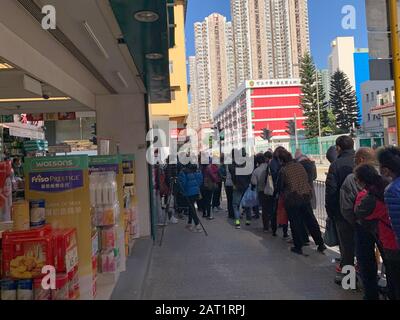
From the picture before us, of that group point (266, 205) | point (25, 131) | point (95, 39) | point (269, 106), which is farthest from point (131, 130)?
point (269, 106)

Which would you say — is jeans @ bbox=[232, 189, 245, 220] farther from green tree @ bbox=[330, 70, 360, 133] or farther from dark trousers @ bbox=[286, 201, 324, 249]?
green tree @ bbox=[330, 70, 360, 133]

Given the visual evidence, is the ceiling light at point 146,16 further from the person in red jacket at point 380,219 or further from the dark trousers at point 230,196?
the dark trousers at point 230,196

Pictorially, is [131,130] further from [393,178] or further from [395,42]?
[393,178]

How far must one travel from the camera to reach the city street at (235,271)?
4805 mm

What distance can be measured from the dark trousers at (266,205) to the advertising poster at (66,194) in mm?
5179

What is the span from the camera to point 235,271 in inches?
225

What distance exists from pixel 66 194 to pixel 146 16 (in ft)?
5.86

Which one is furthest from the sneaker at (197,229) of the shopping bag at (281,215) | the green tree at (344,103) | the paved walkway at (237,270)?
the green tree at (344,103)

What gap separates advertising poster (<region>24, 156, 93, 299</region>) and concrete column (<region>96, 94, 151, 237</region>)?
14.9 ft

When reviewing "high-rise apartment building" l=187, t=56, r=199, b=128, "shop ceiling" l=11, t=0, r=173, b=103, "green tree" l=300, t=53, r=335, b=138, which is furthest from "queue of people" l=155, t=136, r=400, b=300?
"green tree" l=300, t=53, r=335, b=138

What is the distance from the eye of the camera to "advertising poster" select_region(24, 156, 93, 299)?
11.2 feet
